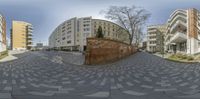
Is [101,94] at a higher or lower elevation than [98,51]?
lower

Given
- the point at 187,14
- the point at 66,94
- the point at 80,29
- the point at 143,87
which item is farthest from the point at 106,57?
the point at 80,29

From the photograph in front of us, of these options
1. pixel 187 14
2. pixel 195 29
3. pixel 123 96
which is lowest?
pixel 123 96

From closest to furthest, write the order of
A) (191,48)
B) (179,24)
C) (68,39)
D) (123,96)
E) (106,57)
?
(123,96)
(106,57)
(191,48)
(179,24)
(68,39)

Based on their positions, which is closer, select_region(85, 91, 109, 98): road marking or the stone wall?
select_region(85, 91, 109, 98): road marking

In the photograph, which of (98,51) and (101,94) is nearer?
(101,94)

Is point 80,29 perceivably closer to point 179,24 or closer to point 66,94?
point 179,24

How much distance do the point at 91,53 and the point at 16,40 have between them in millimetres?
32507

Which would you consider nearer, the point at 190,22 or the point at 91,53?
the point at 91,53

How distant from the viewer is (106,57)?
50.6ft

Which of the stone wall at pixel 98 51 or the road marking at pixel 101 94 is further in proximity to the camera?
the stone wall at pixel 98 51

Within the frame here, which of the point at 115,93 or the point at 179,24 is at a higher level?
the point at 179,24

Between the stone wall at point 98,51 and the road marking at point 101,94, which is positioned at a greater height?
the stone wall at point 98,51

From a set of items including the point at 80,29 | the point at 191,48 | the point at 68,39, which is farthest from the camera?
the point at 68,39

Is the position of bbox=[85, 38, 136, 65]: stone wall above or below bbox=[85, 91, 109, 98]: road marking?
above
